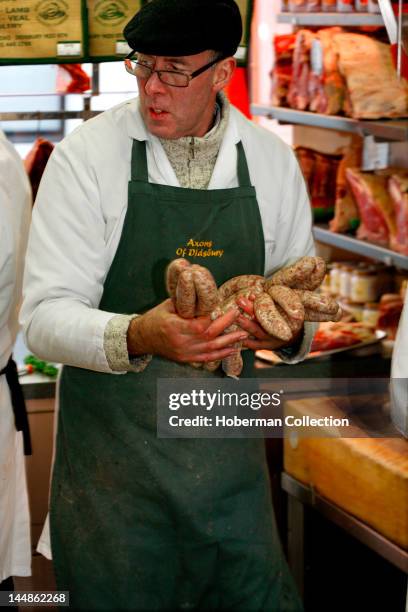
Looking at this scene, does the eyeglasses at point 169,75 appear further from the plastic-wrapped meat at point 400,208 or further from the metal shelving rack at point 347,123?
the plastic-wrapped meat at point 400,208

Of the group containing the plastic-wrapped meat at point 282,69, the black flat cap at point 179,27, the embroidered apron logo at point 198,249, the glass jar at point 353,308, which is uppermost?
the black flat cap at point 179,27

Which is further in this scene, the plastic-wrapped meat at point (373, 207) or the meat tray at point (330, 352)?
the plastic-wrapped meat at point (373, 207)

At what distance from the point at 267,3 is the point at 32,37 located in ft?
10.7

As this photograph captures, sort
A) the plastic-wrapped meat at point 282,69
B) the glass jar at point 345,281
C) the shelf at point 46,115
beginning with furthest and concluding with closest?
the plastic-wrapped meat at point 282,69 → the glass jar at point 345,281 → the shelf at point 46,115

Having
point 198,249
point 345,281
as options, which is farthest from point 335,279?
point 198,249

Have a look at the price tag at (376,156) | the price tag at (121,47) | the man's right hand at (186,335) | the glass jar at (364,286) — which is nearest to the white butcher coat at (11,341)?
the price tag at (121,47)

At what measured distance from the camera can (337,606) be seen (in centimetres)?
289

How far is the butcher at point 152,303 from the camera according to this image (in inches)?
80.4

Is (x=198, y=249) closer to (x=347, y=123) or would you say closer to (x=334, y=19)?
(x=347, y=123)

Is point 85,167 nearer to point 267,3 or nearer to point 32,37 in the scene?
point 32,37

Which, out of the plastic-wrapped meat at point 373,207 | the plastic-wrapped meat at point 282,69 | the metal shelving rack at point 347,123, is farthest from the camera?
the plastic-wrapped meat at point 282,69

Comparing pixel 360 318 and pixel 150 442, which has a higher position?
pixel 150 442

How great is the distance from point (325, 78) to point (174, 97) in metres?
2.30

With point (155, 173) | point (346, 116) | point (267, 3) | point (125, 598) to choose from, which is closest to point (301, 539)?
point (125, 598)
